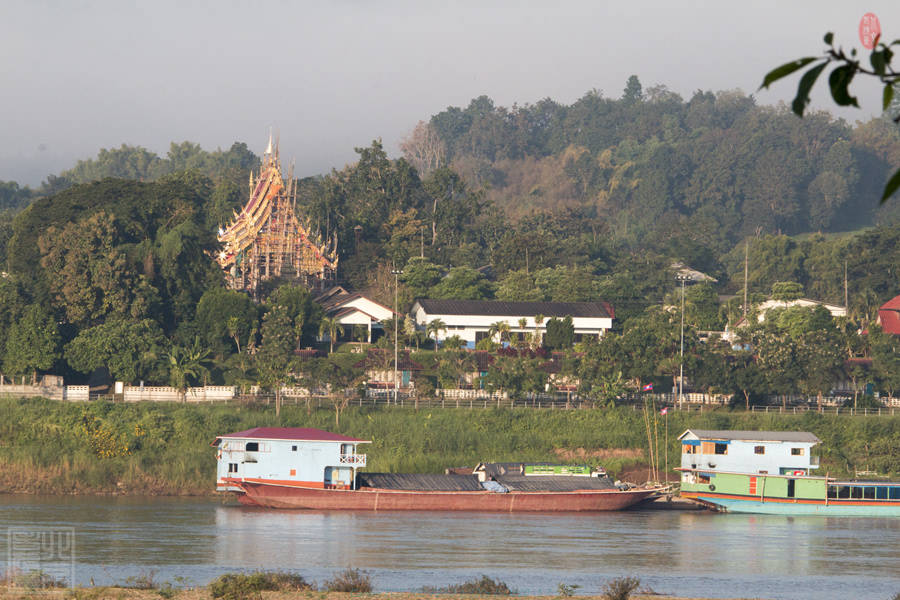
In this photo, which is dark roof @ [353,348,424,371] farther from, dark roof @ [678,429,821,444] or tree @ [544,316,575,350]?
dark roof @ [678,429,821,444]

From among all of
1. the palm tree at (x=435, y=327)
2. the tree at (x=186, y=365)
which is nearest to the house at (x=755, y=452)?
the palm tree at (x=435, y=327)

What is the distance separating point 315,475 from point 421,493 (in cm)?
453

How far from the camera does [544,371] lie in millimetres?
68375

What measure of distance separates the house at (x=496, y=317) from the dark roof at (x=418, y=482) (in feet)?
87.5

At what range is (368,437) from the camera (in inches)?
2255

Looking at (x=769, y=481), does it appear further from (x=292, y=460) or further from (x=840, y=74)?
(x=840, y=74)

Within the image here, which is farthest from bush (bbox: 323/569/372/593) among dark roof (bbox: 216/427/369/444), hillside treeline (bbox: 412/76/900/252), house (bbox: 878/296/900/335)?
hillside treeline (bbox: 412/76/900/252)

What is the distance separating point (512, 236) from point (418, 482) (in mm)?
52641

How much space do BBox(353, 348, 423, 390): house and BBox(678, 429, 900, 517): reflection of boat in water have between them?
18.1 m

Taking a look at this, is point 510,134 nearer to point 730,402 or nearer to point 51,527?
point 730,402

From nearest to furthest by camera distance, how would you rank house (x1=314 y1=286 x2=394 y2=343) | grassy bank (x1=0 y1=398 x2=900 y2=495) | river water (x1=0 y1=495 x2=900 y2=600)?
river water (x1=0 y1=495 x2=900 y2=600) → grassy bank (x1=0 y1=398 x2=900 y2=495) → house (x1=314 y1=286 x2=394 y2=343)

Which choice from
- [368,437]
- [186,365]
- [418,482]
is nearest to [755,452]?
[418,482]

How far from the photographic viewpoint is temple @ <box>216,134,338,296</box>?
275 feet

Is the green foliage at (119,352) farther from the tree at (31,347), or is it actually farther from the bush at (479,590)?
the bush at (479,590)
